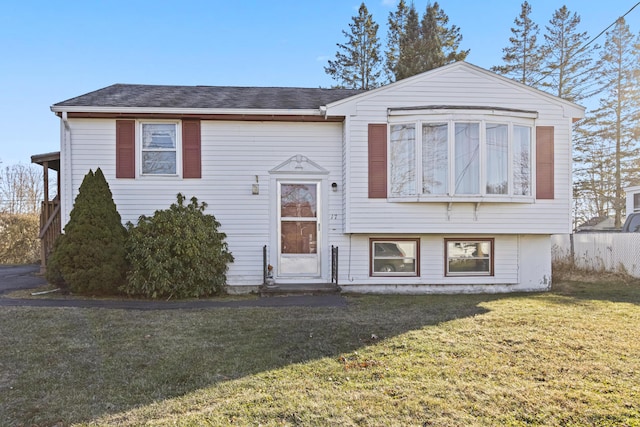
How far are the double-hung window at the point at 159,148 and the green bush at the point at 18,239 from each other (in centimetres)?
935

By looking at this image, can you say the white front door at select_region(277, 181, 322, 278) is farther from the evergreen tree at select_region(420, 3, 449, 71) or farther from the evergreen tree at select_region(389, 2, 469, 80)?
the evergreen tree at select_region(389, 2, 469, 80)

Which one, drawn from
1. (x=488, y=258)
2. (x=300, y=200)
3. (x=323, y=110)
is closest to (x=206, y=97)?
(x=323, y=110)

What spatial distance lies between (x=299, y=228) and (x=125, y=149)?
4.04 m

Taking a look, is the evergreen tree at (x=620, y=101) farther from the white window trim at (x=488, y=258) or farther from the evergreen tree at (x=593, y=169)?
the white window trim at (x=488, y=258)

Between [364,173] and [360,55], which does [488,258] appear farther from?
[360,55]

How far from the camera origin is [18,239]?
48.6 ft

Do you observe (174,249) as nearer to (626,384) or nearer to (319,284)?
(319,284)

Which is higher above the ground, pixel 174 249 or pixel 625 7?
pixel 625 7

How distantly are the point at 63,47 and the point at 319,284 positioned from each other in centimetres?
1145

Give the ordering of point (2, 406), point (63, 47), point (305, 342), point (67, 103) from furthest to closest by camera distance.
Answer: point (63, 47) → point (67, 103) → point (305, 342) → point (2, 406)

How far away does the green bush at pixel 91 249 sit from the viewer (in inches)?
295

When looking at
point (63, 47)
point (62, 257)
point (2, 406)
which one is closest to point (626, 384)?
point (2, 406)

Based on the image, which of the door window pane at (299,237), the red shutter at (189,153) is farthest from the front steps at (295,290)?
the red shutter at (189,153)

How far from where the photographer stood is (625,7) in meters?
10.7
